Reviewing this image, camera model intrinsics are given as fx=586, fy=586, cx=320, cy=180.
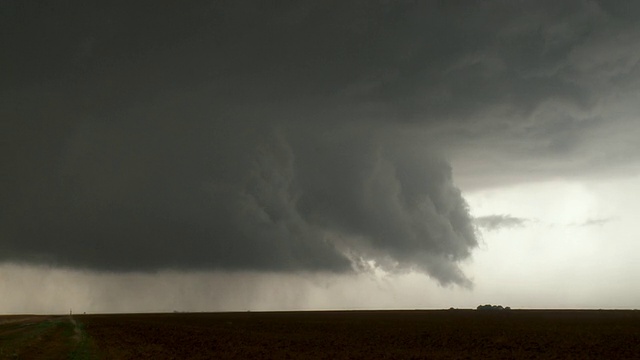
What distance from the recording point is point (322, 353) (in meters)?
46.5

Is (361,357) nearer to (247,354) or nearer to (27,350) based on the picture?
(247,354)

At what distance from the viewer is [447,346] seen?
5425 centimetres

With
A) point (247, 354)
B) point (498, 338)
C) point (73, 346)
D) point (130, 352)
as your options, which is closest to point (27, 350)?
point (73, 346)

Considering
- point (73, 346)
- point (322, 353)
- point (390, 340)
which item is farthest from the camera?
point (390, 340)

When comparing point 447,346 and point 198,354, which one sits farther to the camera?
point 447,346

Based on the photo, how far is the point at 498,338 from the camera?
210ft

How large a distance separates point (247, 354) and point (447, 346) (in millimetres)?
19901

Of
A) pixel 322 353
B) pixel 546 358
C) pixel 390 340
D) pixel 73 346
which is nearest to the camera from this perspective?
pixel 546 358

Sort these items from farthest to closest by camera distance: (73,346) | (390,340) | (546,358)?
1. (390,340)
2. (73,346)
3. (546,358)

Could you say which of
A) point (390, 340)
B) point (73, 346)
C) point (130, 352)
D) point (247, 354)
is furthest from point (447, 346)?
point (73, 346)

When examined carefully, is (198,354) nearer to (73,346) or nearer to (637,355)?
(73,346)

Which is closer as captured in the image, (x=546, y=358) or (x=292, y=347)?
(x=546, y=358)

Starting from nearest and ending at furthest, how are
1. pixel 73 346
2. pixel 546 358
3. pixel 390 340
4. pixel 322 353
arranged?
pixel 546 358, pixel 322 353, pixel 73 346, pixel 390 340

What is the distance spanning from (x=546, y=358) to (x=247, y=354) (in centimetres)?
2214
